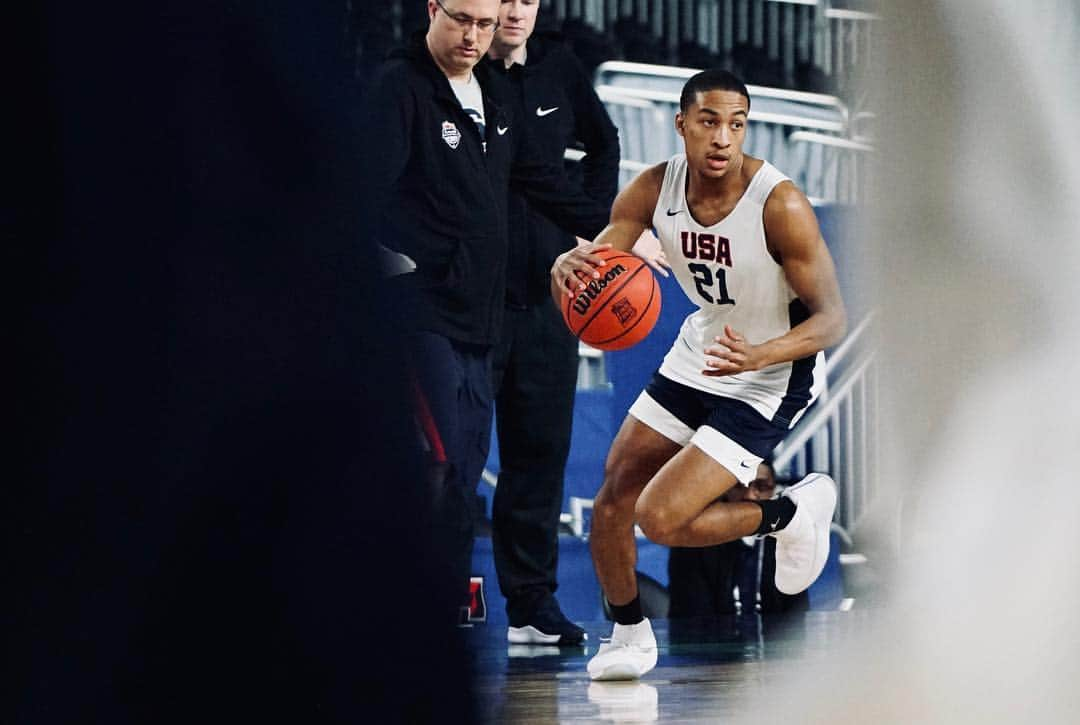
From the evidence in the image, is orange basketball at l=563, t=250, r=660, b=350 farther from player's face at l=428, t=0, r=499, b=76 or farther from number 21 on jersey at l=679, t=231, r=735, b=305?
player's face at l=428, t=0, r=499, b=76

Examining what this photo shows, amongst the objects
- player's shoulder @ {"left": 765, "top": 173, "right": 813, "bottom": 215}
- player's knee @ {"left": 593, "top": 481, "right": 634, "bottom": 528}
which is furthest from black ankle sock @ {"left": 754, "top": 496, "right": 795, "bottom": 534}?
player's shoulder @ {"left": 765, "top": 173, "right": 813, "bottom": 215}

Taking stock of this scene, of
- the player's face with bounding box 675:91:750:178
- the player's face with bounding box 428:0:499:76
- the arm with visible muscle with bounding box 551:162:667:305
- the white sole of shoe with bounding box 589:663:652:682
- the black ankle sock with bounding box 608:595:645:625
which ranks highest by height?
the player's face with bounding box 428:0:499:76

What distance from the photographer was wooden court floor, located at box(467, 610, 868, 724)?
261 centimetres

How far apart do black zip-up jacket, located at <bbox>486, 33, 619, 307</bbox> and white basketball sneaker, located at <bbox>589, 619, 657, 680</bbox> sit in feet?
2.82

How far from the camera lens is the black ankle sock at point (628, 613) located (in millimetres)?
3426

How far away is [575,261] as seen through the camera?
3334 millimetres

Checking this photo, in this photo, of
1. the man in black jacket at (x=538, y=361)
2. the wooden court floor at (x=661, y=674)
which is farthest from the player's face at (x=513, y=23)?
the wooden court floor at (x=661, y=674)

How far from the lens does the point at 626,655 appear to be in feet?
10.7

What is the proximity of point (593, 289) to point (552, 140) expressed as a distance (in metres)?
0.50

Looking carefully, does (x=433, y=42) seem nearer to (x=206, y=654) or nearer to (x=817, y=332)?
(x=817, y=332)

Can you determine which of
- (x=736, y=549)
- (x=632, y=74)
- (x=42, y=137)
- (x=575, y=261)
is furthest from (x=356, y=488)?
(x=736, y=549)

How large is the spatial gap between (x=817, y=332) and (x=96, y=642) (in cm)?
304

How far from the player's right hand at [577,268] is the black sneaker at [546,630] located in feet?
2.94

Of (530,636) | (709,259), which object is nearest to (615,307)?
(709,259)
